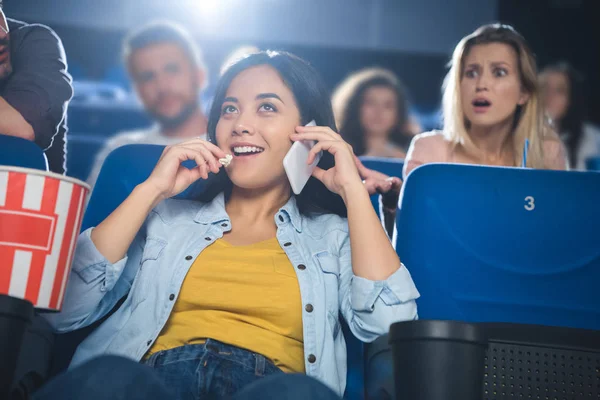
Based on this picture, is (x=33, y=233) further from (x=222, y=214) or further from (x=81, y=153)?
(x=81, y=153)

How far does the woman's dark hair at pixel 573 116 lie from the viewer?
3.92 meters

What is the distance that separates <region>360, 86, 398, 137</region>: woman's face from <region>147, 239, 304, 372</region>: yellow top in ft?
7.39

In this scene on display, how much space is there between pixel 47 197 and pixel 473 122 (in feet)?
4.46

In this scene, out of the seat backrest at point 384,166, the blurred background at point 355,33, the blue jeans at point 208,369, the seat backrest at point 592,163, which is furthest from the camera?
the seat backrest at point 592,163

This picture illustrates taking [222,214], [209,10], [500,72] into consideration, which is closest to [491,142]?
[500,72]

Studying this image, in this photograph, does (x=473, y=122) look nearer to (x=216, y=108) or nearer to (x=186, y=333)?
(x=216, y=108)

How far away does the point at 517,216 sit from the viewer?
164 centimetres

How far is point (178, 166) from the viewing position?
151cm

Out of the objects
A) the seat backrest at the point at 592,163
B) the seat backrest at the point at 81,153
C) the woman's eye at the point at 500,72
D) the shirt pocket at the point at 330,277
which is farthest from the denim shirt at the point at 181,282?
the seat backrest at the point at 592,163

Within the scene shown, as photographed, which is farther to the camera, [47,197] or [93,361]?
[47,197]

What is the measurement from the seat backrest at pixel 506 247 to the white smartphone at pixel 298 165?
10.4 inches

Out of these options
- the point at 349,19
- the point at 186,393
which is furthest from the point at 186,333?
the point at 349,19

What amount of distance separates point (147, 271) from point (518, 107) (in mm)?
1317

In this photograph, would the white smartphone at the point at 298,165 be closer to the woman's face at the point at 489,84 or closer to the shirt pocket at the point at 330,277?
the shirt pocket at the point at 330,277
